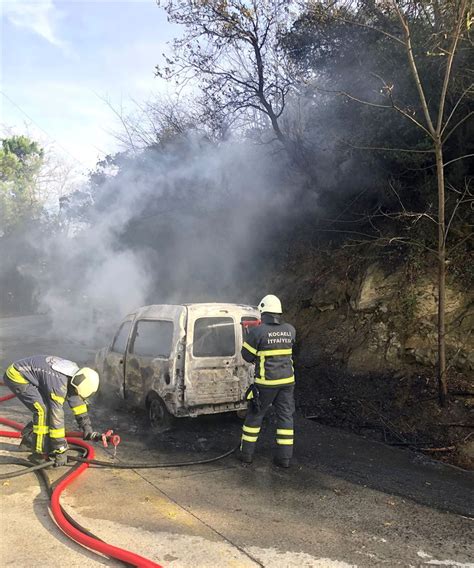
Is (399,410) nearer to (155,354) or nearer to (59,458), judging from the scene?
(155,354)

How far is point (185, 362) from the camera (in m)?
5.86

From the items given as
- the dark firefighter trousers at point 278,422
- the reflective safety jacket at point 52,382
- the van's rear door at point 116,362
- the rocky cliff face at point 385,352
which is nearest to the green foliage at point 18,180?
the van's rear door at point 116,362

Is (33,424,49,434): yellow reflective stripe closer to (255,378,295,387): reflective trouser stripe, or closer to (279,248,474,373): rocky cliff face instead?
(255,378,295,387): reflective trouser stripe

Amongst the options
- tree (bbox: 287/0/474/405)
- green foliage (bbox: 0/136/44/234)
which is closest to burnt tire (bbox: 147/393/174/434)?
tree (bbox: 287/0/474/405)

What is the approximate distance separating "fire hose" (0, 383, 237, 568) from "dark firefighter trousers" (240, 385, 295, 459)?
36 centimetres

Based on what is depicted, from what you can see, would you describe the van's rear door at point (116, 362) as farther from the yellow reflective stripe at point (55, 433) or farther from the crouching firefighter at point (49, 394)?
the yellow reflective stripe at point (55, 433)

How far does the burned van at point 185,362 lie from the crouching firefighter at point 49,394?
111 cm

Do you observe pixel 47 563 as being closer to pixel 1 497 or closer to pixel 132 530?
pixel 132 530

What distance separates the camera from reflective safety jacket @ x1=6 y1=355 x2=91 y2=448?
15.8 feet

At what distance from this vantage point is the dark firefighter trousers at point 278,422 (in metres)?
4.95

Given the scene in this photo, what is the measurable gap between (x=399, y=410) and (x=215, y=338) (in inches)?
102

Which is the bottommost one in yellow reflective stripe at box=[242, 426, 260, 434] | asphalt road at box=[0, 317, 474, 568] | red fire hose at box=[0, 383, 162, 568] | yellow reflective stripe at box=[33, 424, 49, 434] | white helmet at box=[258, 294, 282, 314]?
asphalt road at box=[0, 317, 474, 568]

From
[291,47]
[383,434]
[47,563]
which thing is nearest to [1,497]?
[47,563]

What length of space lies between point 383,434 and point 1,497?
4.29 m
